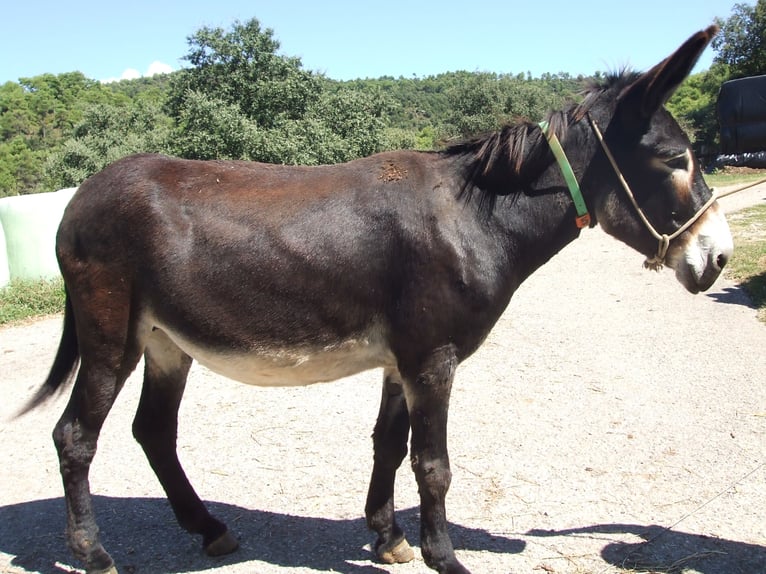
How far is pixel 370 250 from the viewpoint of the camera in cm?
290

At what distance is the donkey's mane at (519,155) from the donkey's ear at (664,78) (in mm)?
130

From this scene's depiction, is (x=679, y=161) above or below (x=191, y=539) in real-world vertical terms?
above

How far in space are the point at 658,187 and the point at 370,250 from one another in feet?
4.58

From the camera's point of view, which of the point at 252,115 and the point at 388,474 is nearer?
the point at 388,474

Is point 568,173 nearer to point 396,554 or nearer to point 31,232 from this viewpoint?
point 396,554

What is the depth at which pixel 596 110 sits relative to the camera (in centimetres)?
298

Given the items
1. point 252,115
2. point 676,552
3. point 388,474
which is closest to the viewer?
point 676,552

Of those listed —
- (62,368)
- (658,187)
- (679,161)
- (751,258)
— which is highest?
(679,161)

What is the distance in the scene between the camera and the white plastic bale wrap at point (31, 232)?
1013 centimetres

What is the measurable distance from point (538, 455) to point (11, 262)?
966cm

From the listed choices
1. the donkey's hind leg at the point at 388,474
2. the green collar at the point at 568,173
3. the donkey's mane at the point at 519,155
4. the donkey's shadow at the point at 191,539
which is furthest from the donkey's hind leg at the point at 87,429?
the green collar at the point at 568,173

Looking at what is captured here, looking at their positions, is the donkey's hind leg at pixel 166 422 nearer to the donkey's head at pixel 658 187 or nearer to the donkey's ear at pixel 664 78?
the donkey's head at pixel 658 187

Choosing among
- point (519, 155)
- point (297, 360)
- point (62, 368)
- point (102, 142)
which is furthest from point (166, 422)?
point (102, 142)

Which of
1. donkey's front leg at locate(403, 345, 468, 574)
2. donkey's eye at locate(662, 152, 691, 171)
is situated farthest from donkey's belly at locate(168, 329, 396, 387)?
donkey's eye at locate(662, 152, 691, 171)
